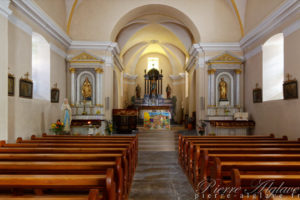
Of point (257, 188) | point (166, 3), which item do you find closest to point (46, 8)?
point (166, 3)

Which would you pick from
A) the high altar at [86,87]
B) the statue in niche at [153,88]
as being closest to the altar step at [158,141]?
the high altar at [86,87]

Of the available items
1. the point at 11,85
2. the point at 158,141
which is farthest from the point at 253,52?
the point at 11,85

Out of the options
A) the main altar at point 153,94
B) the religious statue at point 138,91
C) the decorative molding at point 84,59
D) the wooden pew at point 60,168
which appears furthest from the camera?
the religious statue at point 138,91

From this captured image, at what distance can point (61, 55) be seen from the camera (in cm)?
1030

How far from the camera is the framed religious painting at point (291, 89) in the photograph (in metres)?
6.68

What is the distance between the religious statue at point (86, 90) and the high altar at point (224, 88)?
5595 millimetres

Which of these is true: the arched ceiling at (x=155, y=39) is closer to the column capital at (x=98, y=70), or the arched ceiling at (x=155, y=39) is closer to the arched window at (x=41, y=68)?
the column capital at (x=98, y=70)

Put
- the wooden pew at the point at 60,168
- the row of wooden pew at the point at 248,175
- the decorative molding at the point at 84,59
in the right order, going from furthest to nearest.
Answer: the decorative molding at the point at 84,59 < the wooden pew at the point at 60,168 < the row of wooden pew at the point at 248,175

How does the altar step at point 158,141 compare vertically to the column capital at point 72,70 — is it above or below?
below

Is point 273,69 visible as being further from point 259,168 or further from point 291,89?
point 259,168

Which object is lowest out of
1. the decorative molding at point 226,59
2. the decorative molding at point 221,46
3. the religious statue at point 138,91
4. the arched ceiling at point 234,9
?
the religious statue at point 138,91

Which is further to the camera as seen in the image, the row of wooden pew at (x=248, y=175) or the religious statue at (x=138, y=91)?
the religious statue at (x=138, y=91)

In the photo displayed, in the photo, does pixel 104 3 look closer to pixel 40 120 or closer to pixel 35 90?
pixel 35 90

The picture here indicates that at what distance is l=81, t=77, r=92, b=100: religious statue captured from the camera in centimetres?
1097
